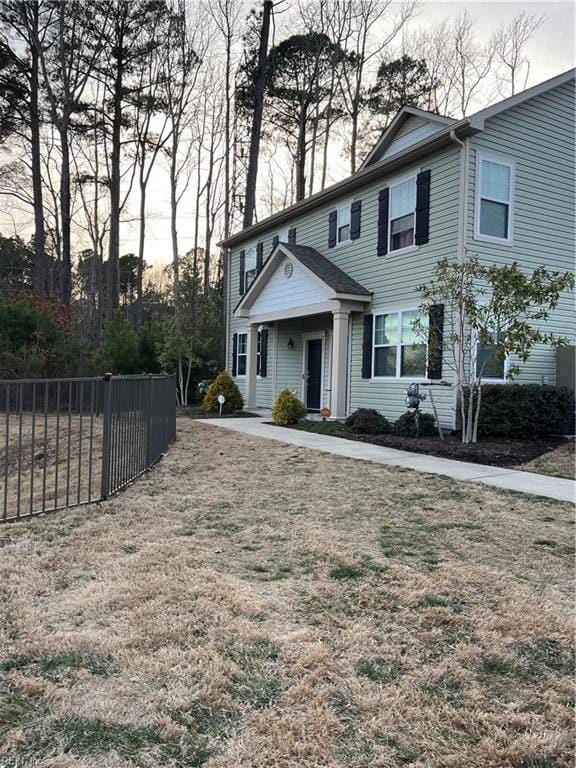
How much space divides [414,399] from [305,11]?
18218mm

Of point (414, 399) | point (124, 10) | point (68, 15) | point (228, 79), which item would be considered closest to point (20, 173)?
point (68, 15)

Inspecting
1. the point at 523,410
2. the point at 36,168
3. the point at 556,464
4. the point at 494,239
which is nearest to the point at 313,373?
the point at 494,239

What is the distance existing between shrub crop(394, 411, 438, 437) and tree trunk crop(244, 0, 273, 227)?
40.0ft

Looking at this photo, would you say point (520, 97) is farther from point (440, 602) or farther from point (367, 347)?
point (440, 602)

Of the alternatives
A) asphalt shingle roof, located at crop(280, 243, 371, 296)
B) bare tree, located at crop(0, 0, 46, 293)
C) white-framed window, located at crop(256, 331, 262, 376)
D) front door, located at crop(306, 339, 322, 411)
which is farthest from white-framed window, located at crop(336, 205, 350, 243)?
bare tree, located at crop(0, 0, 46, 293)

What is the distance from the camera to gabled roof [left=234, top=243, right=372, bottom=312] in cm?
1141

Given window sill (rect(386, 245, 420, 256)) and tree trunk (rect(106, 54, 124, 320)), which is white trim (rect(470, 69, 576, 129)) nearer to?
window sill (rect(386, 245, 420, 256))

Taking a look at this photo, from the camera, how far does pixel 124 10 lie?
20828 mm

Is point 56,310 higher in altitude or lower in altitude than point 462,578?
higher

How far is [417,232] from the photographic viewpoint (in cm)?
1041

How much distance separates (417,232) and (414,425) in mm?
3690

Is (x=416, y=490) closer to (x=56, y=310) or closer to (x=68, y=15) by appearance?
(x=56, y=310)

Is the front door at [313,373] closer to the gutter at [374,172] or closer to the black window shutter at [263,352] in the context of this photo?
the black window shutter at [263,352]

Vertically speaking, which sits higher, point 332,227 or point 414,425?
point 332,227
